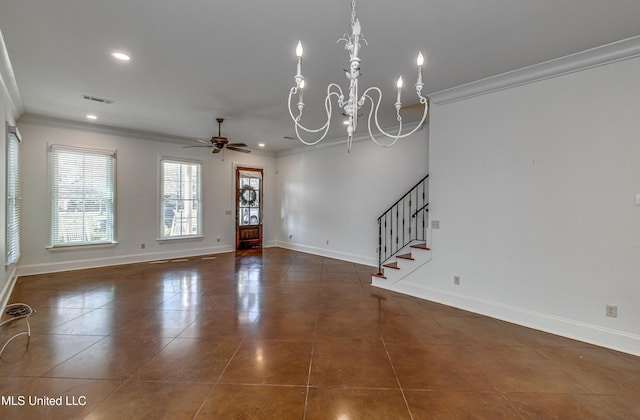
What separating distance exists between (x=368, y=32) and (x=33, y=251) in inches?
269

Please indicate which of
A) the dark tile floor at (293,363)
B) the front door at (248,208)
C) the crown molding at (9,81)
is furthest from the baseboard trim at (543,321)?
the crown molding at (9,81)

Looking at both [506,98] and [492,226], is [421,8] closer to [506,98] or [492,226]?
[506,98]

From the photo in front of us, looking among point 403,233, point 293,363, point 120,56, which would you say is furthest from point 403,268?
point 120,56

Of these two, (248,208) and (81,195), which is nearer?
(81,195)

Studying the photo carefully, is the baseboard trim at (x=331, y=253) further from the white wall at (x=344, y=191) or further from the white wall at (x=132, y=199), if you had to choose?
the white wall at (x=132, y=199)

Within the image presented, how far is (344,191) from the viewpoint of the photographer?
22.2ft

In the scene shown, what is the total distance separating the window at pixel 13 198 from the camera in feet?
13.4

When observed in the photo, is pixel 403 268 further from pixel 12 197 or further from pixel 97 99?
pixel 12 197

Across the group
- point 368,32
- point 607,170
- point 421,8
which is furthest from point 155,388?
point 607,170

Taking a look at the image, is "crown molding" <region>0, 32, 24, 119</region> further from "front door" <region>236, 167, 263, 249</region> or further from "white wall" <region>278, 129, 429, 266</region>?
"white wall" <region>278, 129, 429, 266</region>

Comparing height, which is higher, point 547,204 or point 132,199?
point 132,199

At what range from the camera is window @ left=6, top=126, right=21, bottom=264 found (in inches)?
161

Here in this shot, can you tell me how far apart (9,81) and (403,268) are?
20.1ft

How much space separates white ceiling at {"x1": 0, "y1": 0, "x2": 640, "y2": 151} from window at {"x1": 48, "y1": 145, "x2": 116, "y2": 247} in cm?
162
